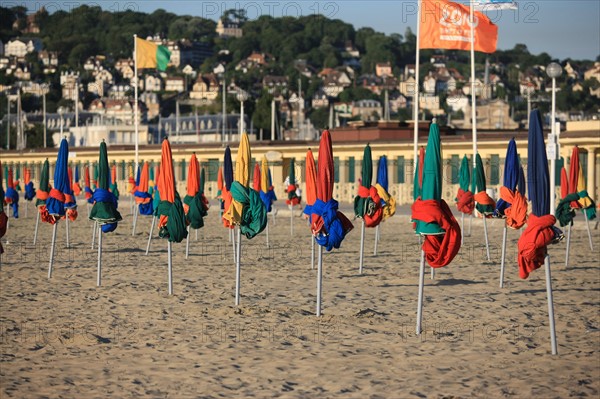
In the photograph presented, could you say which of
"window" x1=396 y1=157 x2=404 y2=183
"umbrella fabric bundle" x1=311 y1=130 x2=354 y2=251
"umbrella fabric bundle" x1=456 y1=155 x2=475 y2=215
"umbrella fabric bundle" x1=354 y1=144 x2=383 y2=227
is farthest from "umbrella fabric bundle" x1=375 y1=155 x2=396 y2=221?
"window" x1=396 y1=157 x2=404 y2=183

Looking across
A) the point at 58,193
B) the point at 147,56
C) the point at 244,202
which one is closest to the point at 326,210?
the point at 244,202

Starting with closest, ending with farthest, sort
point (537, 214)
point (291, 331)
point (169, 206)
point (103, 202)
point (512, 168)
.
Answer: point (537, 214)
point (291, 331)
point (169, 206)
point (512, 168)
point (103, 202)

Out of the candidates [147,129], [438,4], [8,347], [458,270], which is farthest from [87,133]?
[8,347]

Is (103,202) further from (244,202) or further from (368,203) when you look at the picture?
(368,203)

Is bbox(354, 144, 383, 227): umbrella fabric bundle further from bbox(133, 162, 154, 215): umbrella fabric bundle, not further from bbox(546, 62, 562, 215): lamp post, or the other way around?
bbox(133, 162, 154, 215): umbrella fabric bundle

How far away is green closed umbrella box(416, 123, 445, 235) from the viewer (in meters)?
13.7

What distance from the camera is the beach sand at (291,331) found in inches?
451

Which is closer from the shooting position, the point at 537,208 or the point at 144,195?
the point at 537,208

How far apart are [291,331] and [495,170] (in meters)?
32.6

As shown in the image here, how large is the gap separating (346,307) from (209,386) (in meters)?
5.50

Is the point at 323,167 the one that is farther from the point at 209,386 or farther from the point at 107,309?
the point at 209,386

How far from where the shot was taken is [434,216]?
13.7 metres

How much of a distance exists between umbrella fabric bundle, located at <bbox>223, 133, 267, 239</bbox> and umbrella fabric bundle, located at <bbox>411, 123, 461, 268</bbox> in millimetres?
3827

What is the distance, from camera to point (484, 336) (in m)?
14.1
